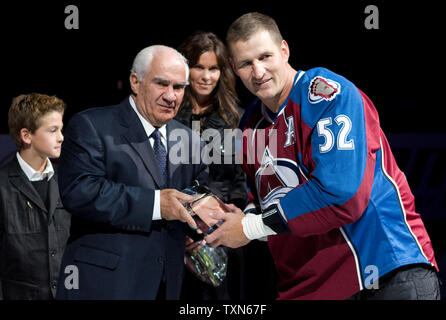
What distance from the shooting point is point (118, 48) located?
4.36 meters

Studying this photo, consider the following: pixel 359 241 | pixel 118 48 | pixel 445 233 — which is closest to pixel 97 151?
pixel 359 241

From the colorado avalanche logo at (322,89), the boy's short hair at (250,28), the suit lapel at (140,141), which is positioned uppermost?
the boy's short hair at (250,28)

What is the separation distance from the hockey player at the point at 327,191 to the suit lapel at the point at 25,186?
1203mm

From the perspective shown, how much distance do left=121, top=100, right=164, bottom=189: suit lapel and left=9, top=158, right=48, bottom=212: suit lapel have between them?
0.87 metres

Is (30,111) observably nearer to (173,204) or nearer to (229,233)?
(173,204)

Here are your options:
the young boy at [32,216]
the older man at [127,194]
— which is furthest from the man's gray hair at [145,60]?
the young boy at [32,216]

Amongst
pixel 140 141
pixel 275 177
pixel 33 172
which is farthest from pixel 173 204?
pixel 33 172

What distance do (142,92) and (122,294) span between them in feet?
2.78

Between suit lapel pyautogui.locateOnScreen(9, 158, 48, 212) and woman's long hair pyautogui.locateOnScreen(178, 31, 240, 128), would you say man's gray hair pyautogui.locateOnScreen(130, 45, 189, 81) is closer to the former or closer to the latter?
woman's long hair pyautogui.locateOnScreen(178, 31, 240, 128)

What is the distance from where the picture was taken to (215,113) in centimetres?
290

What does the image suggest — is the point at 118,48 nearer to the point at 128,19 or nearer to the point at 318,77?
the point at 128,19

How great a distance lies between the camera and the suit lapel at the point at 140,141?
2.07 meters

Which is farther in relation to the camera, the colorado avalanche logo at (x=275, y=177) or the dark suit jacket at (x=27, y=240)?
the dark suit jacket at (x=27, y=240)

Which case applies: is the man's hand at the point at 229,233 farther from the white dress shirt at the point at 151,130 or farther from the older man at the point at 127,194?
the white dress shirt at the point at 151,130
